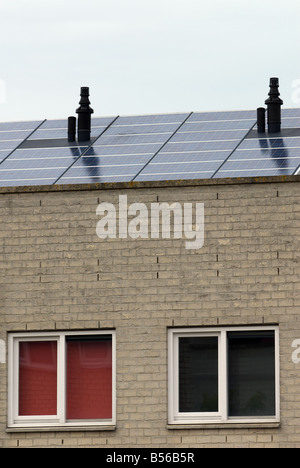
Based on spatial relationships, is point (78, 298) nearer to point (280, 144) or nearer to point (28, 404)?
A: point (28, 404)

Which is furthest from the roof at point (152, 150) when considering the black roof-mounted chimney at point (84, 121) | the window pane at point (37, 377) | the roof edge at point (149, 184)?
the window pane at point (37, 377)

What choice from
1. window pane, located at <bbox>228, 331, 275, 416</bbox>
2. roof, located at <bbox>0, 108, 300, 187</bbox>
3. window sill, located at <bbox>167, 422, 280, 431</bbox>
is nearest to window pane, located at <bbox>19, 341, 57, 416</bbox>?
window sill, located at <bbox>167, 422, 280, 431</bbox>

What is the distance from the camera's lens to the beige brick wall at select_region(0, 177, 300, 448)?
19047mm

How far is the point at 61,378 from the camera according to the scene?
19.7 m

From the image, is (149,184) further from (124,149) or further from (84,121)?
(84,121)

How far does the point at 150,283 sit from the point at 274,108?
5.57 m

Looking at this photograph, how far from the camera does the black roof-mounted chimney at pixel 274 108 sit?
2309cm

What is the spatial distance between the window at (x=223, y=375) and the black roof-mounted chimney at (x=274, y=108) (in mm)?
5261

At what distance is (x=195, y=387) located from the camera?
63.5ft

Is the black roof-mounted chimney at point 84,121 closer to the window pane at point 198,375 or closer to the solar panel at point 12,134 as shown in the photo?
the solar panel at point 12,134

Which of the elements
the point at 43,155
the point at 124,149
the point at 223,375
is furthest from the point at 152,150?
the point at 223,375
